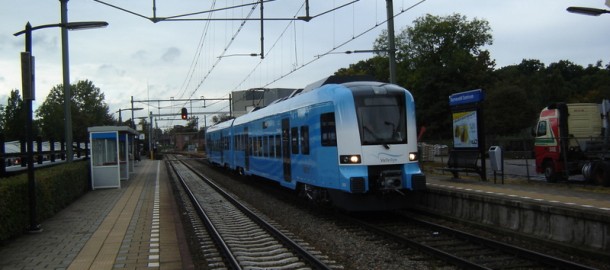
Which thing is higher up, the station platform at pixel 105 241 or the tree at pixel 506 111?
the tree at pixel 506 111

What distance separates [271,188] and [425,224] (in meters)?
10.8

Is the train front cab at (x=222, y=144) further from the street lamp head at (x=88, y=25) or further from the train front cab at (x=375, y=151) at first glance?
the train front cab at (x=375, y=151)

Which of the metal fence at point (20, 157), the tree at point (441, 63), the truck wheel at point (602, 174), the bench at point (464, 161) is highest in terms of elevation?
the tree at point (441, 63)

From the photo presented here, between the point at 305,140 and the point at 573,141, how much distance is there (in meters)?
9.72

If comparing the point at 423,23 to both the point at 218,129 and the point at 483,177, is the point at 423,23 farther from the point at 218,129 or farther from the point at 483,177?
the point at 483,177

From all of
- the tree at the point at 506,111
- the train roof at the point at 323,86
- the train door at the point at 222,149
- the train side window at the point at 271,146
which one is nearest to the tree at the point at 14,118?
the train door at the point at 222,149

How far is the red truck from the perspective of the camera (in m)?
16.2

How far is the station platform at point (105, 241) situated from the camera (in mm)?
7746

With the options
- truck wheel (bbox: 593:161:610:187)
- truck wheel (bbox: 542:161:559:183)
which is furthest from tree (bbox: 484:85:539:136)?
truck wheel (bbox: 593:161:610:187)

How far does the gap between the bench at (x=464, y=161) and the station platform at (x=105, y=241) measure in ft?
28.1

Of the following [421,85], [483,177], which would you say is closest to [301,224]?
[483,177]

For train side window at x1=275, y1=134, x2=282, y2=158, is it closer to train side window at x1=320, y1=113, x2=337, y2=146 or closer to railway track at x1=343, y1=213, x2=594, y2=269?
train side window at x1=320, y1=113, x2=337, y2=146

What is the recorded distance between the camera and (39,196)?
11.5 meters

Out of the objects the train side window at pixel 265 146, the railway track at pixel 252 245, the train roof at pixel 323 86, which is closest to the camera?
the railway track at pixel 252 245
